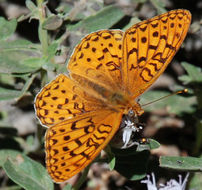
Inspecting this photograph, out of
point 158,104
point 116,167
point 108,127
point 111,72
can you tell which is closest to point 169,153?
point 158,104

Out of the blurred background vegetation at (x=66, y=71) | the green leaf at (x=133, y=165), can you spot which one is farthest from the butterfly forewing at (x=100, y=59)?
the green leaf at (x=133, y=165)

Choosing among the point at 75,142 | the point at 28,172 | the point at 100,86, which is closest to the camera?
the point at 75,142

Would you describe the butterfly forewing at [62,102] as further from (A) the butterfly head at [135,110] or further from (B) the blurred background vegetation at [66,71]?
(B) the blurred background vegetation at [66,71]

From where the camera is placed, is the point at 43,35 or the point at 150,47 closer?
the point at 150,47

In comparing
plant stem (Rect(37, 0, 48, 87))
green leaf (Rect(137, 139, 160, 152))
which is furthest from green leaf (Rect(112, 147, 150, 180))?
plant stem (Rect(37, 0, 48, 87))

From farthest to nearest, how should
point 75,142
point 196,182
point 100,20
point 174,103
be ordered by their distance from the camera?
point 174,103
point 196,182
point 100,20
point 75,142

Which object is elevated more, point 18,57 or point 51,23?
point 51,23

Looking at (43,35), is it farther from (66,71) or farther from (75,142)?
(75,142)

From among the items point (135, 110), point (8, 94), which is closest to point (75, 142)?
point (135, 110)

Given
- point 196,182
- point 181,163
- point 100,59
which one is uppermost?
point 100,59
